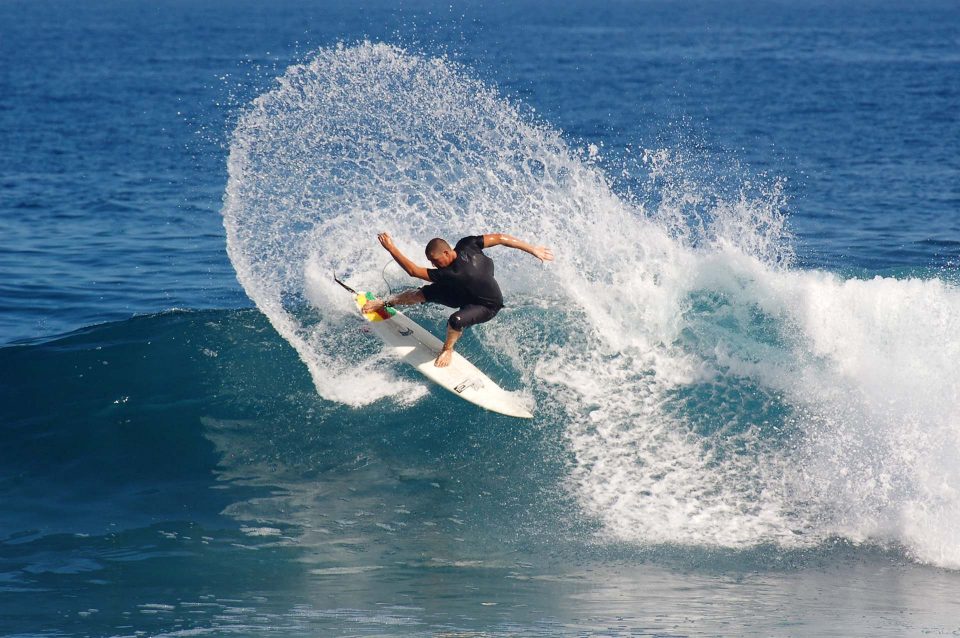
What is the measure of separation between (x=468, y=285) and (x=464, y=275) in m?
0.12

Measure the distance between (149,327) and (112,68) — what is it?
1525 inches

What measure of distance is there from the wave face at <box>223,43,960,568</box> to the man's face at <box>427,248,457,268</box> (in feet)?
6.01

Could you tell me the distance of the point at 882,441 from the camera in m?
10.7

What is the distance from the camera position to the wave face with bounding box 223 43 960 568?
1025 centimetres

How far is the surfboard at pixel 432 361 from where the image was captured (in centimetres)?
1145

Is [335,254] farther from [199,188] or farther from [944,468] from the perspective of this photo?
[199,188]

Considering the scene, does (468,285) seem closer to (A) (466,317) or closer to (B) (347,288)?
(A) (466,317)

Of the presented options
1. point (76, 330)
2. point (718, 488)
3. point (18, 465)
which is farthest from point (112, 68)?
point (718, 488)

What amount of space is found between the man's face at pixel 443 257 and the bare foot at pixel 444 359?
1.11m

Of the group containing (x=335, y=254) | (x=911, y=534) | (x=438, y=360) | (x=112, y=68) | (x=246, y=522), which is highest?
(x=112, y=68)

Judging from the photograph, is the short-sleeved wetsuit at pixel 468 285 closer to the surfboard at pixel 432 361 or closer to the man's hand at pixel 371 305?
the surfboard at pixel 432 361

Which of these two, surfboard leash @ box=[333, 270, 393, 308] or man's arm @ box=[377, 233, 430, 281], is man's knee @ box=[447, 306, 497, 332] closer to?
man's arm @ box=[377, 233, 430, 281]

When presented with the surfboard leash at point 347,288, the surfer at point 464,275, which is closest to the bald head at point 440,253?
the surfer at point 464,275

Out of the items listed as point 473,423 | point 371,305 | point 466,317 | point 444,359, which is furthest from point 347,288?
point 473,423
